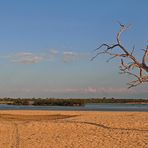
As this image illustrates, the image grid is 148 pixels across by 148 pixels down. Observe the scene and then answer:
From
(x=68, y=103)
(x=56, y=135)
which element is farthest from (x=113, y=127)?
(x=68, y=103)

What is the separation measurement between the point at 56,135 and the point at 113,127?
399 centimetres

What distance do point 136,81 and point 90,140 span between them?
141 inches

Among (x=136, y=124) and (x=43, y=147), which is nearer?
(x=43, y=147)

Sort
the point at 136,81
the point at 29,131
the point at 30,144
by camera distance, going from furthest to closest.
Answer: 1. the point at 29,131
2. the point at 30,144
3. the point at 136,81

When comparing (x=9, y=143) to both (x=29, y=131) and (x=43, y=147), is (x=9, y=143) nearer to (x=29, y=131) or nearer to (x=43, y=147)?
(x=43, y=147)

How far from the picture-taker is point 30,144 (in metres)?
17.2

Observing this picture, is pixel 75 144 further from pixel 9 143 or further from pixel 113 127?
pixel 113 127

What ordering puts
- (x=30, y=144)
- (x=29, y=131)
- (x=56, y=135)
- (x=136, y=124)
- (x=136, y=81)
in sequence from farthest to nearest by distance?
(x=136, y=124), (x=29, y=131), (x=56, y=135), (x=30, y=144), (x=136, y=81)

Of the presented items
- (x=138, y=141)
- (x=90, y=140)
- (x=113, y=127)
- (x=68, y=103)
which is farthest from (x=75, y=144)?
(x=68, y=103)

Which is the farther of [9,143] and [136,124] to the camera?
[136,124]

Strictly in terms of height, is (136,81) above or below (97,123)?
above

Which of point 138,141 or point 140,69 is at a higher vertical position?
point 140,69

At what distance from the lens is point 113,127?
22750 millimetres

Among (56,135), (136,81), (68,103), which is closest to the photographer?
(136,81)
